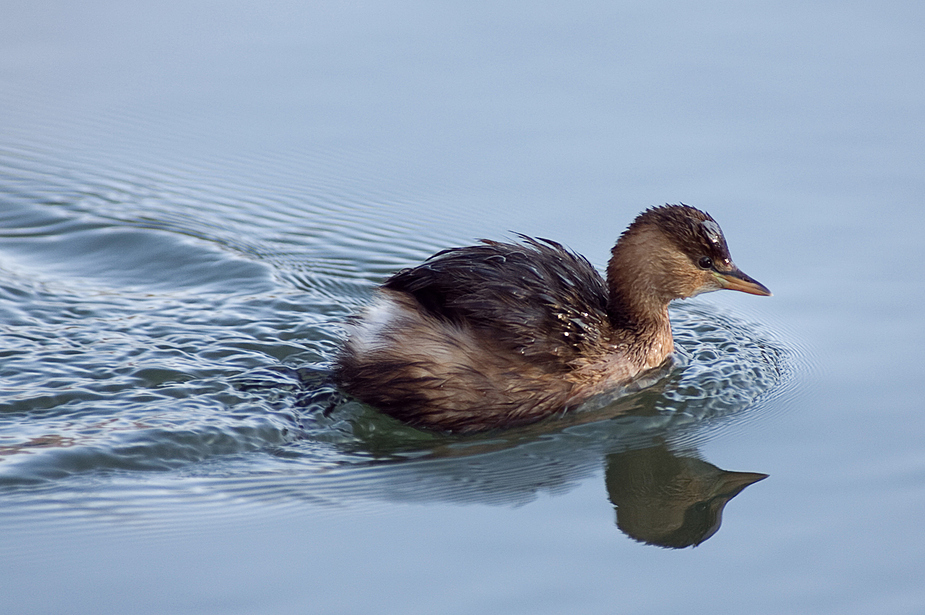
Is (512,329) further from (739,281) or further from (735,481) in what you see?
(739,281)

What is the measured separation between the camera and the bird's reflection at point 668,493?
4941mm

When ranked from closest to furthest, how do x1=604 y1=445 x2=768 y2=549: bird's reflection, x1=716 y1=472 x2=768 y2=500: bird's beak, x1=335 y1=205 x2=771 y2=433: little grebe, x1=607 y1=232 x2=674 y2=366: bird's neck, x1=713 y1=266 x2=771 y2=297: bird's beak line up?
x1=604 y1=445 x2=768 y2=549: bird's reflection, x1=716 y1=472 x2=768 y2=500: bird's beak, x1=335 y1=205 x2=771 y2=433: little grebe, x1=607 y1=232 x2=674 y2=366: bird's neck, x1=713 y1=266 x2=771 y2=297: bird's beak

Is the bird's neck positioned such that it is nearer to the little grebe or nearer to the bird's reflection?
the little grebe

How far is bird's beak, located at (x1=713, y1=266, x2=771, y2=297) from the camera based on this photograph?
6.51 metres

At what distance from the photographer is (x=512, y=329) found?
5816mm

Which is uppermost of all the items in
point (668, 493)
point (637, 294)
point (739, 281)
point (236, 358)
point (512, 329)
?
point (739, 281)

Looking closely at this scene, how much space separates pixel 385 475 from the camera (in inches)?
207

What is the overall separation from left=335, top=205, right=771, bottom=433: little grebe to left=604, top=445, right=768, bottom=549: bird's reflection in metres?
0.60

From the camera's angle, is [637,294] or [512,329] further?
[637,294]

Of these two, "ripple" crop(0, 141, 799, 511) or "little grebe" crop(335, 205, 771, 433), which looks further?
"little grebe" crop(335, 205, 771, 433)

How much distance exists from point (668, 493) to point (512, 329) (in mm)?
1103

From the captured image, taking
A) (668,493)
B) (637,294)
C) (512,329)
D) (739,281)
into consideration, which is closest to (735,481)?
(668,493)

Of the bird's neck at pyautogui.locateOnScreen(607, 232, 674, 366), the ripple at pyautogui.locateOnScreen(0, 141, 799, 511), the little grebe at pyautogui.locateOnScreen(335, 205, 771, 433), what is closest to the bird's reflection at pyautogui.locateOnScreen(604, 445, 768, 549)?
the ripple at pyautogui.locateOnScreen(0, 141, 799, 511)

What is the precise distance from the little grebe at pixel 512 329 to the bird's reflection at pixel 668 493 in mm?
597
